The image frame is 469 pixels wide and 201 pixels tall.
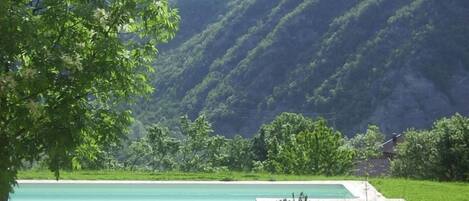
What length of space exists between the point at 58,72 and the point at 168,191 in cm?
847

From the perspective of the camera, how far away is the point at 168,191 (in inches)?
Result: 478

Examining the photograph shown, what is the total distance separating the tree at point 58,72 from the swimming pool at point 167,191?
787 centimetres

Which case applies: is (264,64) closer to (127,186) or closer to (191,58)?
(191,58)

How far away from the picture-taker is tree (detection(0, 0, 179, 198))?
3.66 meters

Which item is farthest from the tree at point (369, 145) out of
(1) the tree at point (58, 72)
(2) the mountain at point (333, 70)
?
(1) the tree at point (58, 72)

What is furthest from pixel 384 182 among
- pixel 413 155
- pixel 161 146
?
pixel 161 146

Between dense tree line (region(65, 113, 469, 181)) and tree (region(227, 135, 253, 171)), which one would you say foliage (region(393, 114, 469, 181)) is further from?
tree (region(227, 135, 253, 171))

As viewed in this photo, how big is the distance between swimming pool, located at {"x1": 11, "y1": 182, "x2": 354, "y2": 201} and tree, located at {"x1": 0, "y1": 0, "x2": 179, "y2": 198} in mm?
7870

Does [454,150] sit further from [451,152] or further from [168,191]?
[168,191]

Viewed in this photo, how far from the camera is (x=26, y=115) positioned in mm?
3814

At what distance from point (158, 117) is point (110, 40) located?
6137cm

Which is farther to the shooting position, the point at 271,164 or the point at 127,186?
the point at 271,164

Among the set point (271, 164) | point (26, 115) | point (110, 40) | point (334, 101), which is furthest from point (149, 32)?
point (334, 101)

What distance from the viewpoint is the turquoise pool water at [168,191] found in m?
11.9
